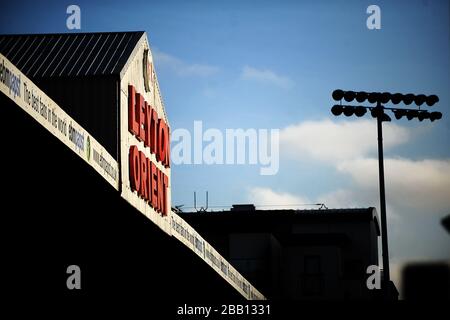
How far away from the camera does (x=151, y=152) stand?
31.5 metres

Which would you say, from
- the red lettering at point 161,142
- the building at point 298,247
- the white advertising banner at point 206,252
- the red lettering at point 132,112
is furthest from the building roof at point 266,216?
the red lettering at point 132,112

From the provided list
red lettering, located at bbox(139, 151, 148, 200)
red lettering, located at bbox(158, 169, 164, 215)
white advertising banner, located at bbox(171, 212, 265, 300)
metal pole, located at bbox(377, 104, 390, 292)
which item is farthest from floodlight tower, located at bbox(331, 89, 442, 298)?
red lettering, located at bbox(139, 151, 148, 200)

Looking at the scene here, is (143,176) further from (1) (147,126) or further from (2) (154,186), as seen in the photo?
(2) (154,186)

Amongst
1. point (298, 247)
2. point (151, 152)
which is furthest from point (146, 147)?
point (298, 247)

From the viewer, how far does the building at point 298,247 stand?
214 feet

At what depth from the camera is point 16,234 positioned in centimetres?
3119

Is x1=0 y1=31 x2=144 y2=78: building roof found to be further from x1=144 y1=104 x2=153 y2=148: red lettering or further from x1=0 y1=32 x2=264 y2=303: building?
x1=144 y1=104 x2=153 y2=148: red lettering

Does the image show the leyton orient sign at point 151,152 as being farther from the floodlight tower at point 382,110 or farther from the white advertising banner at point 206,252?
the floodlight tower at point 382,110

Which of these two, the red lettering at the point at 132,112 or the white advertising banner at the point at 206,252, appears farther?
the white advertising banner at the point at 206,252

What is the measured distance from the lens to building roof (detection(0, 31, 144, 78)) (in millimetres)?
28438

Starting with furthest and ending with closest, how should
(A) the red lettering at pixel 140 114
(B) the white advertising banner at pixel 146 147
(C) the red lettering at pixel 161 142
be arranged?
(C) the red lettering at pixel 161 142 < (A) the red lettering at pixel 140 114 < (B) the white advertising banner at pixel 146 147

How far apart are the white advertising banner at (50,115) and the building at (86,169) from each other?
3cm

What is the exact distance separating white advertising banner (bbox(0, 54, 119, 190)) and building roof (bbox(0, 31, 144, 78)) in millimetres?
5020

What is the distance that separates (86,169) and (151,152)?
9417 millimetres
